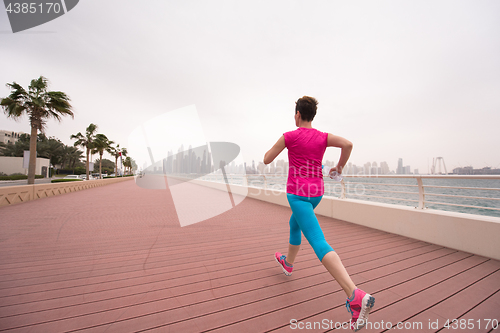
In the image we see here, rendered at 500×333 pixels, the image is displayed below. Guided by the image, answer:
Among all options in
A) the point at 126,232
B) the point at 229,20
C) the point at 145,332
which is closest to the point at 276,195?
the point at 126,232

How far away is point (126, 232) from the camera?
3949 mm

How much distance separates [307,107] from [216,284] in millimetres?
1836

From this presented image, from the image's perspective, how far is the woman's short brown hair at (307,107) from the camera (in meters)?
1.62

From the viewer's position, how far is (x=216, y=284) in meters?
1.96

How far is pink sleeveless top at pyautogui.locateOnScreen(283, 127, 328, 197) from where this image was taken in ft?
5.03

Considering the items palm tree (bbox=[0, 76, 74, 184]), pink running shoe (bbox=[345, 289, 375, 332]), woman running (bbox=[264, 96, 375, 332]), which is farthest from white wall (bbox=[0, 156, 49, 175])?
pink running shoe (bbox=[345, 289, 375, 332])

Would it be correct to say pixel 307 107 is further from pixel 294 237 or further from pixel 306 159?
pixel 294 237

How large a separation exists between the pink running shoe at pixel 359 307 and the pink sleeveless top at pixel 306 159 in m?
0.66

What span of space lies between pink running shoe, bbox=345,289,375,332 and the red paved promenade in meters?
0.40

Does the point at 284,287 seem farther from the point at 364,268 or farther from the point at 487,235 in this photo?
the point at 487,235

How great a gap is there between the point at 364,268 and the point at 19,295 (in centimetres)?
337

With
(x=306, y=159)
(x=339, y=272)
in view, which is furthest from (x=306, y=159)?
(x=339, y=272)

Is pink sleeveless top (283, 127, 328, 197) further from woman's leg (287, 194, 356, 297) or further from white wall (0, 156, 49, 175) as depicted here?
white wall (0, 156, 49, 175)

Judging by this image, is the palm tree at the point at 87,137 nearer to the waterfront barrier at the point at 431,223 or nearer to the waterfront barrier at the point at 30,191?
the waterfront barrier at the point at 30,191
